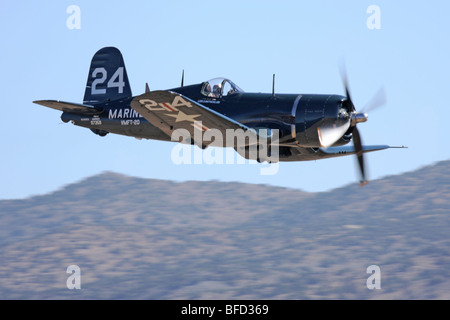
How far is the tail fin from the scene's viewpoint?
20.5 m

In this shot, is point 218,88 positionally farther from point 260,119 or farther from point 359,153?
point 359,153

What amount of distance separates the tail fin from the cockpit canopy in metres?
3.46

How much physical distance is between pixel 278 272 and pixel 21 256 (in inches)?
2711

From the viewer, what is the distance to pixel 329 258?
174 metres

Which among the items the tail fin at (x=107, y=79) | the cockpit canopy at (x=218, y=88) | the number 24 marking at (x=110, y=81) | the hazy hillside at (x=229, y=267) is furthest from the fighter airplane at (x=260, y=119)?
the hazy hillside at (x=229, y=267)

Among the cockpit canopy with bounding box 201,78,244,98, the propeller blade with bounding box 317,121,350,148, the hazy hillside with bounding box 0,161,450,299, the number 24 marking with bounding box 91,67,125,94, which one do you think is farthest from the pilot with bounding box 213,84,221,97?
the hazy hillside with bounding box 0,161,450,299

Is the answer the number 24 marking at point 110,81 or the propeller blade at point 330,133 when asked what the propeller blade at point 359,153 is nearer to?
the propeller blade at point 330,133

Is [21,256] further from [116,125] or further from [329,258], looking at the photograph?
[116,125]

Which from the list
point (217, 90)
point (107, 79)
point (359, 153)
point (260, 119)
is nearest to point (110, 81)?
point (107, 79)

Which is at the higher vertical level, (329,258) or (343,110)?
(329,258)

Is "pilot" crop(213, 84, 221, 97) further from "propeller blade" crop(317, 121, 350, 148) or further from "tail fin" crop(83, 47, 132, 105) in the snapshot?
"tail fin" crop(83, 47, 132, 105)

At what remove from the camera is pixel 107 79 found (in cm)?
2078
